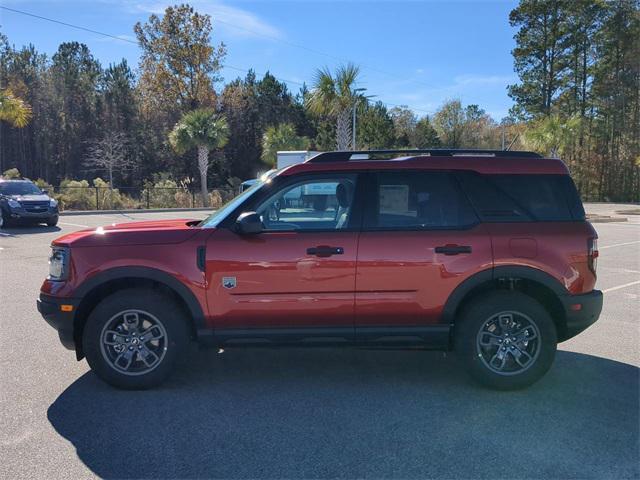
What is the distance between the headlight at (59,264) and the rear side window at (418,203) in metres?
2.49

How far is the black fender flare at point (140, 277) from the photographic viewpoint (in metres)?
4.25

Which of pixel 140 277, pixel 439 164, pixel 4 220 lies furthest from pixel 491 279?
pixel 4 220

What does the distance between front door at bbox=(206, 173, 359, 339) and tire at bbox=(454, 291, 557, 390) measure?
1016mm

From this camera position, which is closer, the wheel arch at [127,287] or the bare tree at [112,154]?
the wheel arch at [127,287]

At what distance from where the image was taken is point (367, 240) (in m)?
4.32

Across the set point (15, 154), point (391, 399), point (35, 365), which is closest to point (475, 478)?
point (391, 399)

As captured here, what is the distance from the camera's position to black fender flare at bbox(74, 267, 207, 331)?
4.25 m

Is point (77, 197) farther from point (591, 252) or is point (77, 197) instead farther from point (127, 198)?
point (591, 252)

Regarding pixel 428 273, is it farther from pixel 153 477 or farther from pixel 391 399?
pixel 153 477

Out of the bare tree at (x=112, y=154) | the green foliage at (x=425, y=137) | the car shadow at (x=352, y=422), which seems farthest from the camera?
the green foliage at (x=425, y=137)

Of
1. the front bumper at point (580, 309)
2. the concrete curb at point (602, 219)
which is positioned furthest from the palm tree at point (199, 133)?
the front bumper at point (580, 309)

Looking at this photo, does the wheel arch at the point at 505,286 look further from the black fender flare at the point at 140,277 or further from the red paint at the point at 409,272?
the black fender flare at the point at 140,277

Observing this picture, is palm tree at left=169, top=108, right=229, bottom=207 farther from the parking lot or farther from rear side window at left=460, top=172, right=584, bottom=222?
rear side window at left=460, top=172, right=584, bottom=222

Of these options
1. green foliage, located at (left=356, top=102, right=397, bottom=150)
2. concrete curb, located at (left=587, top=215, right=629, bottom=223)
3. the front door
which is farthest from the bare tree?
the front door
